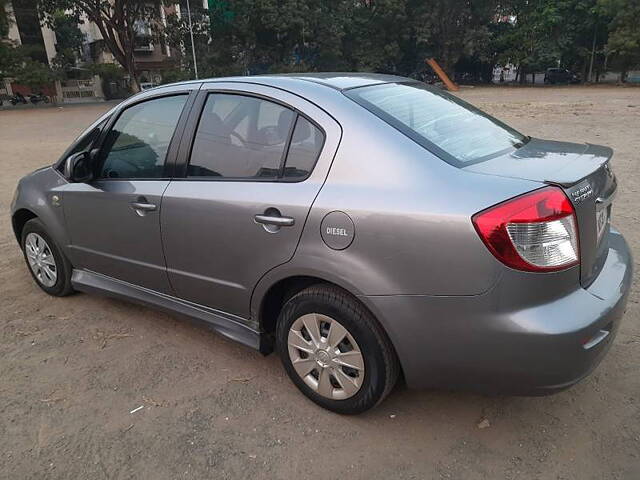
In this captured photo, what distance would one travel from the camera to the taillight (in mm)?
1967

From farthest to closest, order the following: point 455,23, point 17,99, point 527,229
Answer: point 17,99
point 455,23
point 527,229

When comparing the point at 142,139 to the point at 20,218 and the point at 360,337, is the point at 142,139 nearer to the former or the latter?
the point at 20,218

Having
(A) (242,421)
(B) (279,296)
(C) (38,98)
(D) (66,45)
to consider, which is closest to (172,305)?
(B) (279,296)

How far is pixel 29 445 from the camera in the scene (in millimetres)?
2510

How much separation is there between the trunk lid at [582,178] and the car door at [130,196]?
1.81 metres

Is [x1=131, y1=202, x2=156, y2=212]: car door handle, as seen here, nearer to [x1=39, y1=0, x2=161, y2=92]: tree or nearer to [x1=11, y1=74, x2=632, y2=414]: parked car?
[x1=11, y1=74, x2=632, y2=414]: parked car

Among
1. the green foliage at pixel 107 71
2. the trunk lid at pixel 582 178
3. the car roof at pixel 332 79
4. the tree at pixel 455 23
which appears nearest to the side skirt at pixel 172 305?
the car roof at pixel 332 79

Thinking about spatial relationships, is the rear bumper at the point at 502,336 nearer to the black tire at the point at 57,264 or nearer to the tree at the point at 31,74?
the black tire at the point at 57,264

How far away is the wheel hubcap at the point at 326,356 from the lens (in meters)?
2.45

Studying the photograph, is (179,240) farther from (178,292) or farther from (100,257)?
(100,257)

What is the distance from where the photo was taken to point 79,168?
3320 mm

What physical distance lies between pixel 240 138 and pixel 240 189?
1.02 feet

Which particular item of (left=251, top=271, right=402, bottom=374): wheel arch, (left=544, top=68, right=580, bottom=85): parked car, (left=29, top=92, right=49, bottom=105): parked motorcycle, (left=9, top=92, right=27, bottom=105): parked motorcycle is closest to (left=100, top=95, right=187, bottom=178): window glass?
(left=251, top=271, right=402, bottom=374): wheel arch

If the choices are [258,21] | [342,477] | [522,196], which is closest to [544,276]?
[522,196]
